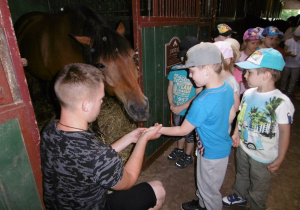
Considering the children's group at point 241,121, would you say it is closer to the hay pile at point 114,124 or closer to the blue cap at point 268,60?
the blue cap at point 268,60

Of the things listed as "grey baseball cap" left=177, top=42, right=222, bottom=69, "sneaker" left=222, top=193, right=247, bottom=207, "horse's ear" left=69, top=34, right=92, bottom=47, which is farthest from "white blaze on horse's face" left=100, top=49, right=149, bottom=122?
"sneaker" left=222, top=193, right=247, bottom=207

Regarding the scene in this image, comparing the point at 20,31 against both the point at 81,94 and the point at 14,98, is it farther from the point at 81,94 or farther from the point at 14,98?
the point at 81,94

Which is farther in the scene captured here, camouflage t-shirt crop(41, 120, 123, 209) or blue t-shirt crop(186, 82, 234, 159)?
blue t-shirt crop(186, 82, 234, 159)

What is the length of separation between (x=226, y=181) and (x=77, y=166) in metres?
2.22

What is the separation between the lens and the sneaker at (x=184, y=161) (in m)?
2.80

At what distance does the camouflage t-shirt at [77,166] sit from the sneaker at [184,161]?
1853 millimetres

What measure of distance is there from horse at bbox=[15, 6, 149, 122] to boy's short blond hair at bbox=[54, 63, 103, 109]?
932 millimetres

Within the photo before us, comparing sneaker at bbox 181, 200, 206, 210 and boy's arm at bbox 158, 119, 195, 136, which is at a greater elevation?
boy's arm at bbox 158, 119, 195, 136

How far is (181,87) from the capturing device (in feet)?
→ 8.14

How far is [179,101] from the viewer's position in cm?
255

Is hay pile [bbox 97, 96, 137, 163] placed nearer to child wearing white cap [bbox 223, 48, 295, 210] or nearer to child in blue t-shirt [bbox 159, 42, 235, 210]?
child in blue t-shirt [bbox 159, 42, 235, 210]

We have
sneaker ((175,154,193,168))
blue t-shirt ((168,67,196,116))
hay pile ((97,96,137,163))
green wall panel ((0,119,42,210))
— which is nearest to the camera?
green wall panel ((0,119,42,210))

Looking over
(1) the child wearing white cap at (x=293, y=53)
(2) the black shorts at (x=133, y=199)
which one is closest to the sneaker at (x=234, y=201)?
(2) the black shorts at (x=133, y=199)

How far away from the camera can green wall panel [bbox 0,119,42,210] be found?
1094 millimetres
